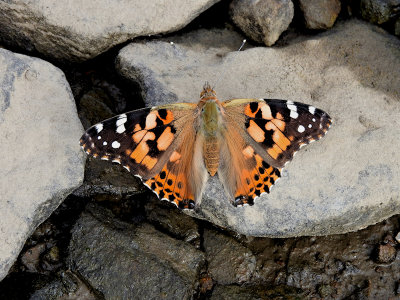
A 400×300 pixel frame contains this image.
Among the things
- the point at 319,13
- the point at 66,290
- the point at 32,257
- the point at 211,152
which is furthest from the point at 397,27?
the point at 32,257

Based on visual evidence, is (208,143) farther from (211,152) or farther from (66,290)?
(66,290)

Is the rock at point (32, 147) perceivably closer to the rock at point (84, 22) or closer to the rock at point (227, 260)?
the rock at point (84, 22)

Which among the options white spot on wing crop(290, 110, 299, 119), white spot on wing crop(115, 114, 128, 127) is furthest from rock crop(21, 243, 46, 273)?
white spot on wing crop(290, 110, 299, 119)

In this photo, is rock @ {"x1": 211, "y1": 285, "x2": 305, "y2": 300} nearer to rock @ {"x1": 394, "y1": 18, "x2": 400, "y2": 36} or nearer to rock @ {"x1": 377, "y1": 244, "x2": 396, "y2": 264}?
rock @ {"x1": 377, "y1": 244, "x2": 396, "y2": 264}

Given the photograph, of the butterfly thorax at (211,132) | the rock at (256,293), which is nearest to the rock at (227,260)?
the rock at (256,293)

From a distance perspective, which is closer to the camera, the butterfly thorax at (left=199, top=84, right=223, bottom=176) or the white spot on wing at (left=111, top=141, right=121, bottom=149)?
the white spot on wing at (left=111, top=141, right=121, bottom=149)

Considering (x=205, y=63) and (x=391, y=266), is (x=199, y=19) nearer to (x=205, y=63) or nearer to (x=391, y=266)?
(x=205, y=63)
